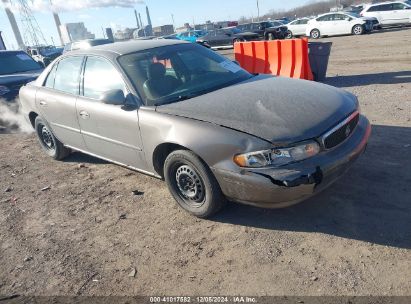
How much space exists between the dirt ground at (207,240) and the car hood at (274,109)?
90cm

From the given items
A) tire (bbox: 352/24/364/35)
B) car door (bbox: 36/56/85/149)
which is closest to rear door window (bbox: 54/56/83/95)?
car door (bbox: 36/56/85/149)

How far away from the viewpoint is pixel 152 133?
12.3 ft

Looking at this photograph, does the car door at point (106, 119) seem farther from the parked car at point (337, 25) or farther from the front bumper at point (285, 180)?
the parked car at point (337, 25)

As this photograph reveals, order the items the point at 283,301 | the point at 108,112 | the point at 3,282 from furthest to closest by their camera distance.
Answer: the point at 108,112
the point at 3,282
the point at 283,301

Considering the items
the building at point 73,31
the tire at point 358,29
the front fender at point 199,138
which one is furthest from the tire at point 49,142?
the building at point 73,31

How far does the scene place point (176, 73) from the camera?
426 centimetres

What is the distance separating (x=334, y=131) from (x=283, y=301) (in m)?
1.52

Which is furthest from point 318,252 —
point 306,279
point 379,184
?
point 379,184

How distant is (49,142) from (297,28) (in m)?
22.7

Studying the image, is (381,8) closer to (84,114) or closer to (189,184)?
(84,114)

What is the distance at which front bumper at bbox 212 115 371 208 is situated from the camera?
3010 mm

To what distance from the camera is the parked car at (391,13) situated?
2122cm

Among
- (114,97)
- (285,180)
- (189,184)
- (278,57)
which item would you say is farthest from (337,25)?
(285,180)

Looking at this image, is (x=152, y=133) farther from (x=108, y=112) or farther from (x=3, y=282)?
(x=3, y=282)
